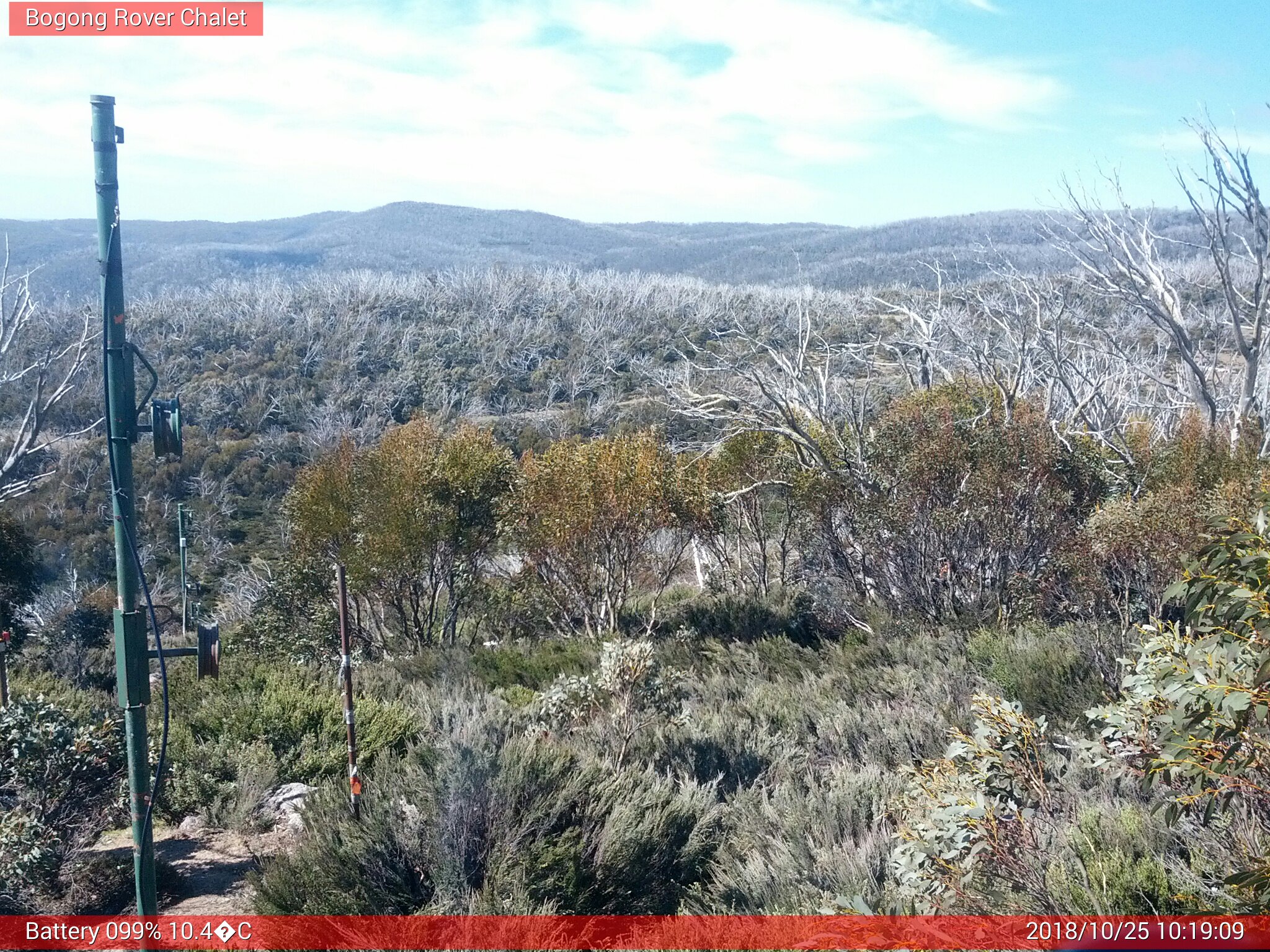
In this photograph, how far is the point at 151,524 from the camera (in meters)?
28.3

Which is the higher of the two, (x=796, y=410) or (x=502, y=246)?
(x=502, y=246)

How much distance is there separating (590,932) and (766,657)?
6569 millimetres

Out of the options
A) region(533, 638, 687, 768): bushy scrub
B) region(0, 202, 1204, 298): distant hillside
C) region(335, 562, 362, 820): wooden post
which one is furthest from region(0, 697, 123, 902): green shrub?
region(0, 202, 1204, 298): distant hillside

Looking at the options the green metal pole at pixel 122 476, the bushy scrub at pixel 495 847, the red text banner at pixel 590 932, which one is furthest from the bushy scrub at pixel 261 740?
the green metal pole at pixel 122 476

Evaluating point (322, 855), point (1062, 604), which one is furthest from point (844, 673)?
point (322, 855)

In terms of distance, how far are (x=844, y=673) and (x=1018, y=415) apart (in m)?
4.30

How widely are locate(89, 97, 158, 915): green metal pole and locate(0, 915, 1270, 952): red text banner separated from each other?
1.49 ft

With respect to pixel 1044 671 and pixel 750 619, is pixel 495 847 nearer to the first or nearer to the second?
pixel 1044 671

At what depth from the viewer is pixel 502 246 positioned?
428ft

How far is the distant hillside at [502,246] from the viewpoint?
71.1 metres

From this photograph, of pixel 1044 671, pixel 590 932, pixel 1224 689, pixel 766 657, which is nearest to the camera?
Answer: pixel 1224 689

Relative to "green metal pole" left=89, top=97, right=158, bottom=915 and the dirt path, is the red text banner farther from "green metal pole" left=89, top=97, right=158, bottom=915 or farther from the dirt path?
"green metal pole" left=89, top=97, right=158, bottom=915

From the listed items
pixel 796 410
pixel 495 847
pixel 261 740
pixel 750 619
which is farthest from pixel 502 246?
pixel 495 847

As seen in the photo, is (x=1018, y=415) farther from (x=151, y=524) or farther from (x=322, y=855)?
(x=151, y=524)
